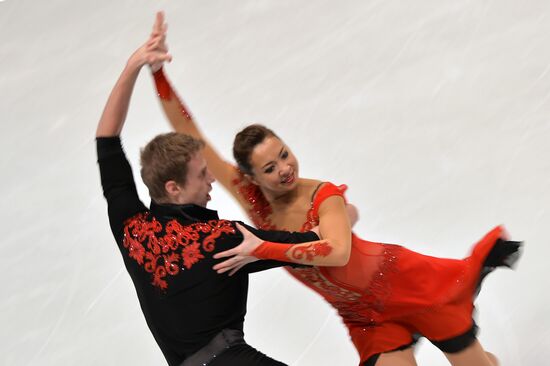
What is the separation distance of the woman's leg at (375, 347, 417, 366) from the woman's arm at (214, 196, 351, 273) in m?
0.47

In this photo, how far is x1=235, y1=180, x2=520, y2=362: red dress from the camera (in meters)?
3.15

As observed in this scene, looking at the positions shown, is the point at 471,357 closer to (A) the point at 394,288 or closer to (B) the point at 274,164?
(A) the point at 394,288

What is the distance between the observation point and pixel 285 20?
22.4 feet

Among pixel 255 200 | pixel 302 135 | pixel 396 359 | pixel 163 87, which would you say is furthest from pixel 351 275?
pixel 302 135

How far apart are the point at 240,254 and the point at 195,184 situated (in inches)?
10.0

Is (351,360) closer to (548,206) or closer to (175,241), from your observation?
(548,206)

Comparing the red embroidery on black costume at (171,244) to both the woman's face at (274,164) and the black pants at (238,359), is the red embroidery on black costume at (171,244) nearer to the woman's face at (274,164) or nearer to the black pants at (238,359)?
the black pants at (238,359)

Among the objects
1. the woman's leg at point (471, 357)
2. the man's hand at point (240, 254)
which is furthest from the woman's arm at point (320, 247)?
the woman's leg at point (471, 357)

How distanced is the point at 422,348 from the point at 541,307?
0.53m

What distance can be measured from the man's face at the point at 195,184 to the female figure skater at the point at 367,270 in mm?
344

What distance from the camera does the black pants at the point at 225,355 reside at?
8.86ft

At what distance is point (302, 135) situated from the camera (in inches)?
217

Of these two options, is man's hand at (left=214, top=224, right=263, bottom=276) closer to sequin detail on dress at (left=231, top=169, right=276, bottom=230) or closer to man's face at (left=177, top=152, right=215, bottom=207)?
man's face at (left=177, top=152, right=215, bottom=207)

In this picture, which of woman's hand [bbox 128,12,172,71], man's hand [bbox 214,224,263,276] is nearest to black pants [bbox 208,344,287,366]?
man's hand [bbox 214,224,263,276]
